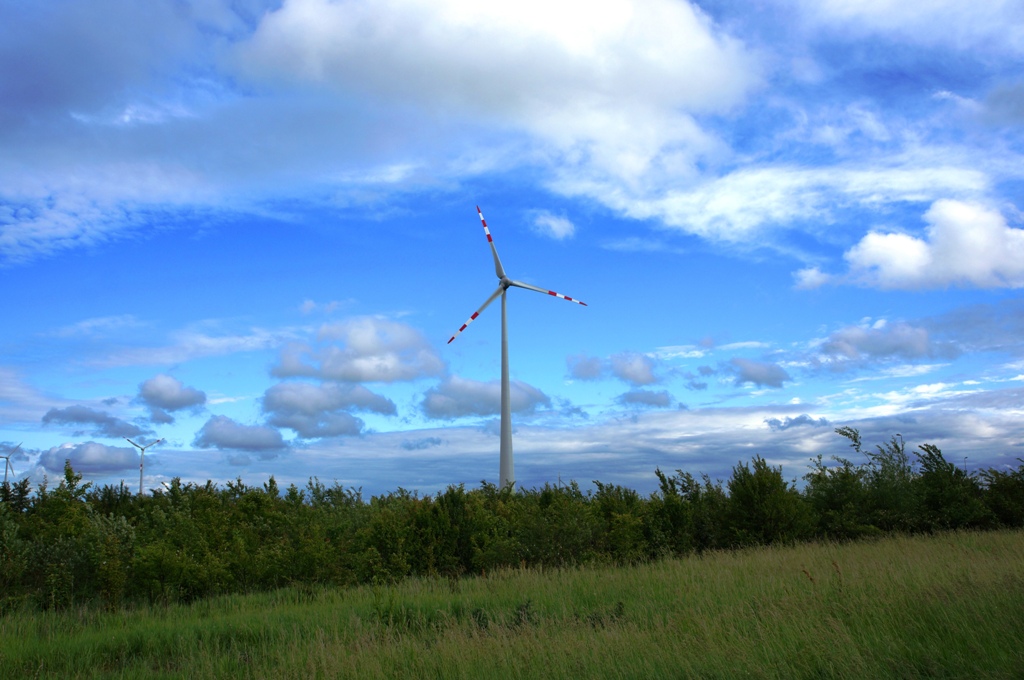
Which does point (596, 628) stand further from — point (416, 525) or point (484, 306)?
point (484, 306)

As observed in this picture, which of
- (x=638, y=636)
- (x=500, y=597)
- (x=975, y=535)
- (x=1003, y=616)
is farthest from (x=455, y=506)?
(x=975, y=535)

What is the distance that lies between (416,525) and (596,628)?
817 cm

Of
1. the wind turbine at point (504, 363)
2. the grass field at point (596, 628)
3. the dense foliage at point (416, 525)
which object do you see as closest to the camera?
the grass field at point (596, 628)

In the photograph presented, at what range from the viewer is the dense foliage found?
14.0 m

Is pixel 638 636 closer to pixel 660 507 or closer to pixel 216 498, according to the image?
pixel 660 507

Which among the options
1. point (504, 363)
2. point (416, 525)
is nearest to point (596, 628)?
point (416, 525)

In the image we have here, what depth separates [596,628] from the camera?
1037 cm

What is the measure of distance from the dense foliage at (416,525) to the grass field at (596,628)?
3.88ft

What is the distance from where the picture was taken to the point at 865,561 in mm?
14609

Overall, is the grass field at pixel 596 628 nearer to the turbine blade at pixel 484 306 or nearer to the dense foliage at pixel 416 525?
the dense foliage at pixel 416 525

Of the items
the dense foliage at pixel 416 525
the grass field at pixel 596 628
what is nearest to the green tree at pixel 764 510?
the dense foliage at pixel 416 525

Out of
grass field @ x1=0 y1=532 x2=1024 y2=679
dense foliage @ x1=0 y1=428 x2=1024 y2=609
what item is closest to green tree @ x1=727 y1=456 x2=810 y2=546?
dense foliage @ x1=0 y1=428 x2=1024 y2=609

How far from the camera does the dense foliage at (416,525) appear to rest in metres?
14.0

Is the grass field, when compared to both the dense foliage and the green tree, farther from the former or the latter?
the green tree
